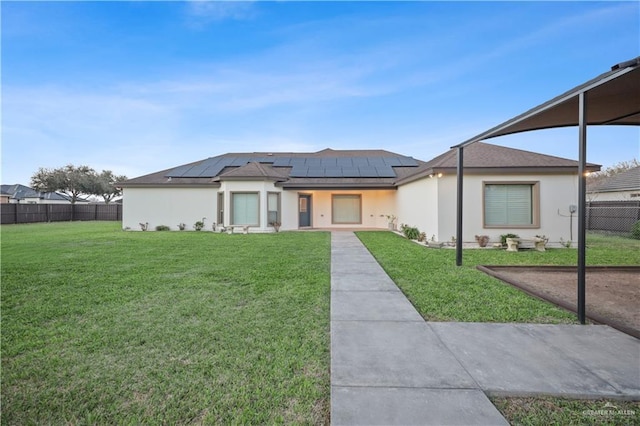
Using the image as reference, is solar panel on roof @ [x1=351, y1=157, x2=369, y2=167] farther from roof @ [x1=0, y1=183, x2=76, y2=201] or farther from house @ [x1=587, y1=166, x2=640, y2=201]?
roof @ [x1=0, y1=183, x2=76, y2=201]

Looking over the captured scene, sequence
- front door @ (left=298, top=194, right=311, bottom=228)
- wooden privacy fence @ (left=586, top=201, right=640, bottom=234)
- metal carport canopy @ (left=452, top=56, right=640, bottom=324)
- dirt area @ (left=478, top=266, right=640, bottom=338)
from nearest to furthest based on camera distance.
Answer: metal carport canopy @ (left=452, top=56, right=640, bottom=324)
dirt area @ (left=478, top=266, right=640, bottom=338)
wooden privacy fence @ (left=586, top=201, right=640, bottom=234)
front door @ (left=298, top=194, right=311, bottom=228)

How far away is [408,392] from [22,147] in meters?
23.6

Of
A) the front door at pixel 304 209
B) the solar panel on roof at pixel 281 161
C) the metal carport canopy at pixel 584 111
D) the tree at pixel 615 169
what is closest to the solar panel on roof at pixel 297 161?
the solar panel on roof at pixel 281 161

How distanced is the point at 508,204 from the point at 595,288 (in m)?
5.29

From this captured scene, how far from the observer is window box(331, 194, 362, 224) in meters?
17.8

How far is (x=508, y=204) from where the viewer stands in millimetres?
9750

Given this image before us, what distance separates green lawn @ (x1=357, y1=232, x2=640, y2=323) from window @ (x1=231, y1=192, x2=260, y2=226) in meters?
7.00

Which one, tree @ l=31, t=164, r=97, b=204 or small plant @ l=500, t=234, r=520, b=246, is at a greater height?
tree @ l=31, t=164, r=97, b=204

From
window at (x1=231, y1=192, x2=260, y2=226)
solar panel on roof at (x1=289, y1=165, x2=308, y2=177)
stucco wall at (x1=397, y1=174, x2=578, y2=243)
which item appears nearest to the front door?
solar panel on roof at (x1=289, y1=165, x2=308, y2=177)

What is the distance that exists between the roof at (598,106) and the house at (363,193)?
12.9ft

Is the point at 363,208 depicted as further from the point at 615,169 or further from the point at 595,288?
the point at 615,169

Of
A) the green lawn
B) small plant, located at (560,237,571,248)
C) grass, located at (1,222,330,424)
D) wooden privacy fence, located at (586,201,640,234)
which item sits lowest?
grass, located at (1,222,330,424)

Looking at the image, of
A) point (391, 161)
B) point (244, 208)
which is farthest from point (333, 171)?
point (244, 208)

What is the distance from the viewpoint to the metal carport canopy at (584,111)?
134 inches
